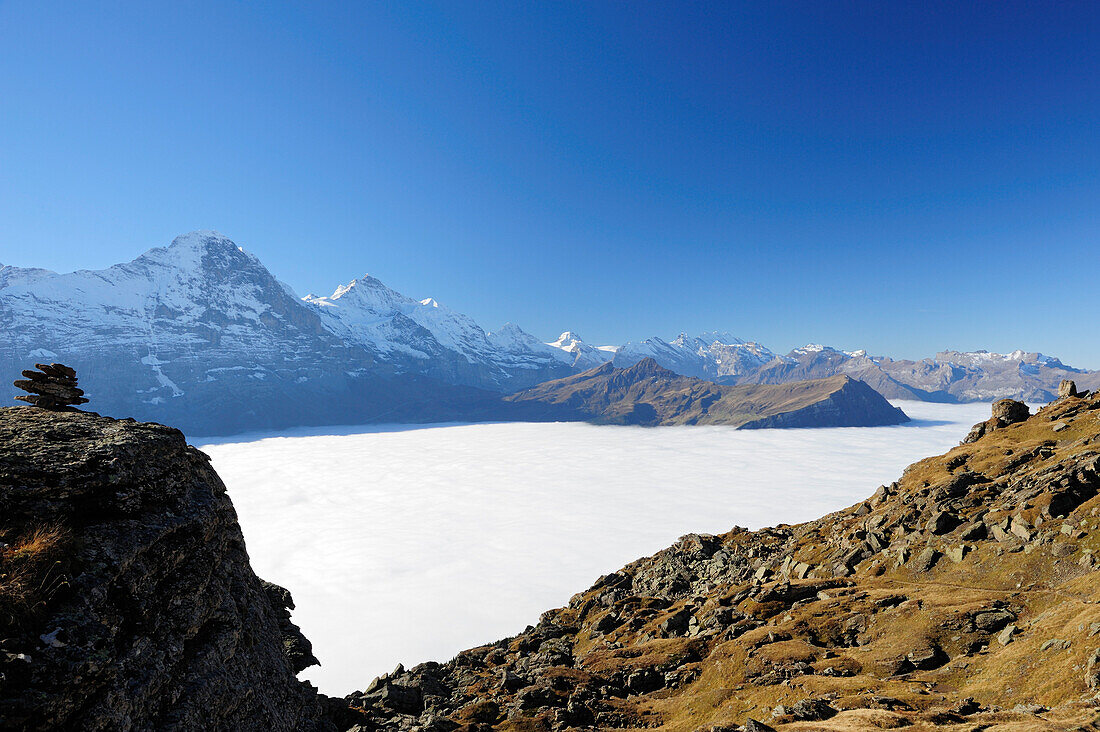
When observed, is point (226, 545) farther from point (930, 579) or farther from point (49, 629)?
point (930, 579)

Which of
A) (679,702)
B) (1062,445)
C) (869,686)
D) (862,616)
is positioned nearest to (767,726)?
(869,686)

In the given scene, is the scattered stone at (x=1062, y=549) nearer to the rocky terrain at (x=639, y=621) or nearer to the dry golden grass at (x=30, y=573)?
the rocky terrain at (x=639, y=621)

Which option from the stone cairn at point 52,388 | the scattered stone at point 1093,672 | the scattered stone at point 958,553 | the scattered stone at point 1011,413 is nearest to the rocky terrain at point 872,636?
the scattered stone at point 1093,672

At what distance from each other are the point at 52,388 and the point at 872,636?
74.7 metres

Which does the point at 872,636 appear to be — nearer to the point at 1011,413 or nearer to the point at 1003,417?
the point at 1003,417

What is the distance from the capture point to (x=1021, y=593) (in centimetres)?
4294

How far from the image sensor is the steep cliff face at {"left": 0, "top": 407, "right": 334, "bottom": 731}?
16.6 meters

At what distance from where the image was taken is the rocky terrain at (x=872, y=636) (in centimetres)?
3156

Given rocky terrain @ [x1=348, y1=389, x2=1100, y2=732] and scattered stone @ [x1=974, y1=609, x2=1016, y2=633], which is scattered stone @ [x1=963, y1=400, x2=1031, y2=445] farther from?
scattered stone @ [x1=974, y1=609, x2=1016, y2=633]

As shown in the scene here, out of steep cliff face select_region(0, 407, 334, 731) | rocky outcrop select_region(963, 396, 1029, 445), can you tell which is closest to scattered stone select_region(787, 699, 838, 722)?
steep cliff face select_region(0, 407, 334, 731)

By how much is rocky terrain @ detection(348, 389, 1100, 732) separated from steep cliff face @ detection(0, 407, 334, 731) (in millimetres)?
21956

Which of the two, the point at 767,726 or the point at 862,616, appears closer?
the point at 767,726

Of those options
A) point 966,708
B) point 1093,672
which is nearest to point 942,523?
point 1093,672

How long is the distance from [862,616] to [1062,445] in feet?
172
